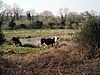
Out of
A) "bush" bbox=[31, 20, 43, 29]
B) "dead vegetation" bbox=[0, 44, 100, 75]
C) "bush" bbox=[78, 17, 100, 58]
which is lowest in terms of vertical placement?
"bush" bbox=[31, 20, 43, 29]

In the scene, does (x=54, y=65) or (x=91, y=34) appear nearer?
(x=54, y=65)

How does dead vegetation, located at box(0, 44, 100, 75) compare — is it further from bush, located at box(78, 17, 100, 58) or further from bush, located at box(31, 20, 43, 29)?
bush, located at box(31, 20, 43, 29)

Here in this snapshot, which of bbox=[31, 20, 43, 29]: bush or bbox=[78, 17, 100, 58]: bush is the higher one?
bbox=[78, 17, 100, 58]: bush

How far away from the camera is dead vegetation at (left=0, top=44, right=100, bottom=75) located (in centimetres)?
966

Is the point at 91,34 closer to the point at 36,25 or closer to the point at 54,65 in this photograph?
the point at 54,65

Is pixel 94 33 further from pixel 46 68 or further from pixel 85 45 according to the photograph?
pixel 46 68

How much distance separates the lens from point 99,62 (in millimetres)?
10758

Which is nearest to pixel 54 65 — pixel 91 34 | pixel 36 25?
pixel 91 34

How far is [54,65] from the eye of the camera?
10852mm

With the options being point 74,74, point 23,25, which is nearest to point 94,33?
point 74,74

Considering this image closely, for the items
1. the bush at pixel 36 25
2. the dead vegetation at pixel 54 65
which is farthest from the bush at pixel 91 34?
the bush at pixel 36 25

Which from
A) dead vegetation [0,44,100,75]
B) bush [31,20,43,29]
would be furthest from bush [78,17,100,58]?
bush [31,20,43,29]

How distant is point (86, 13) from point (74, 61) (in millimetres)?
4285

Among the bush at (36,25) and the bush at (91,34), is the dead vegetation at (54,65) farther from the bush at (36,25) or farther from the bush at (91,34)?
the bush at (36,25)
